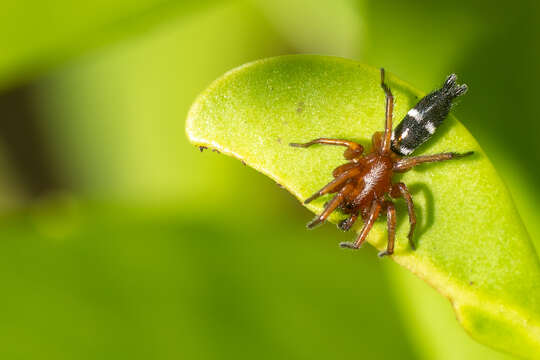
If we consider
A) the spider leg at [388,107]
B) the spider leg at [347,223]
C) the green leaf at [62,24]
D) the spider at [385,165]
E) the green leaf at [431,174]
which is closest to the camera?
the green leaf at [431,174]

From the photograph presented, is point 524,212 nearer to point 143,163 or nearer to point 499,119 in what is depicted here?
point 499,119

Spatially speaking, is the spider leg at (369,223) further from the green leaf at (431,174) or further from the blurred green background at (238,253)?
the blurred green background at (238,253)

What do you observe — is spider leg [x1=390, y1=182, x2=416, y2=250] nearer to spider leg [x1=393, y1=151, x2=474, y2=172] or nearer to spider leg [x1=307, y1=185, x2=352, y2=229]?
spider leg [x1=393, y1=151, x2=474, y2=172]

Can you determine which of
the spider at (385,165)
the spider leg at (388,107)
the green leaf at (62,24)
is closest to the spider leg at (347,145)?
the spider at (385,165)

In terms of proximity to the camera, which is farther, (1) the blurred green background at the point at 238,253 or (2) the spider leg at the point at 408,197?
(1) the blurred green background at the point at 238,253

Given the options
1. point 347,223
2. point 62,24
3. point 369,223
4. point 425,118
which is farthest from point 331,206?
point 62,24

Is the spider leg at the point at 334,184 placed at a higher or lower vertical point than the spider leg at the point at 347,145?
lower

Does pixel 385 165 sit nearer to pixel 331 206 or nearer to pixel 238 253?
pixel 331 206

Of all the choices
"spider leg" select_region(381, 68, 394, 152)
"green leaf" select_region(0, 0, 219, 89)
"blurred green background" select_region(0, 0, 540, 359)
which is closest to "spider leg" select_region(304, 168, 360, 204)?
"spider leg" select_region(381, 68, 394, 152)
